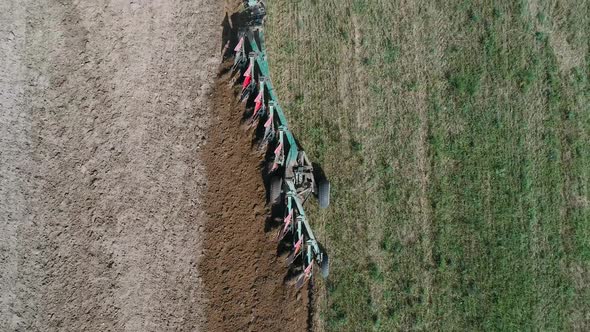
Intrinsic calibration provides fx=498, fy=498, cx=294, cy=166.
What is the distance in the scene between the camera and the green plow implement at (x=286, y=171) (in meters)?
10.1

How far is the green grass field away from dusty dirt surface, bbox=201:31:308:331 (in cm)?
92

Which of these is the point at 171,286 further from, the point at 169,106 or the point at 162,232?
the point at 169,106

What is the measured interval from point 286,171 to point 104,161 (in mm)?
3821

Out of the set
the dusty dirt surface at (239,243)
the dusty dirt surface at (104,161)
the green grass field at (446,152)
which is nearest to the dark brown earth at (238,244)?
the dusty dirt surface at (239,243)

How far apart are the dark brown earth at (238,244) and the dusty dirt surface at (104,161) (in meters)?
0.27

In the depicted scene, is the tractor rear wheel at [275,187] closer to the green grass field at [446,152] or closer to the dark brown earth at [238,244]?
the dark brown earth at [238,244]

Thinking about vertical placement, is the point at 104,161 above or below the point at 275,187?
above

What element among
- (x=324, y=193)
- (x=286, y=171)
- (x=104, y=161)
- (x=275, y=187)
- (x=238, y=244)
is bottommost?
(x=238, y=244)

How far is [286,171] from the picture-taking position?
10.2 metres

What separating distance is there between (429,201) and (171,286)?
18.5 feet

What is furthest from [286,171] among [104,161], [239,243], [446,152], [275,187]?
[104,161]

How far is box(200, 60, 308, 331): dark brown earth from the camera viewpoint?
404 inches

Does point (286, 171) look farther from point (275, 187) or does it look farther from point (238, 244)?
point (238, 244)

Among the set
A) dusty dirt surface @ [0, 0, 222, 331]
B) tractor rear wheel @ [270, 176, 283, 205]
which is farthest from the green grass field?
dusty dirt surface @ [0, 0, 222, 331]
